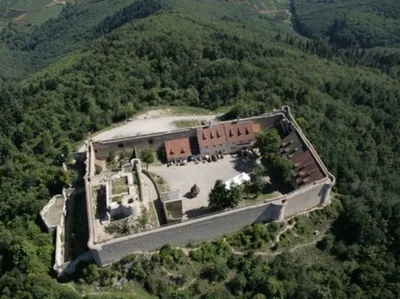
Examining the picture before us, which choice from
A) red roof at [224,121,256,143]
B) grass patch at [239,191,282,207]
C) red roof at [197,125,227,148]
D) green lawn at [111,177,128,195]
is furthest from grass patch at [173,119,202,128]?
grass patch at [239,191,282,207]

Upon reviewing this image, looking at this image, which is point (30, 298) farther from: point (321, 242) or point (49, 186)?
point (321, 242)

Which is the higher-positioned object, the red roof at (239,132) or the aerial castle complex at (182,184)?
the red roof at (239,132)

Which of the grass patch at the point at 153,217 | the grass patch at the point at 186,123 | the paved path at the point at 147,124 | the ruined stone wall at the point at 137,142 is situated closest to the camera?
the grass patch at the point at 153,217

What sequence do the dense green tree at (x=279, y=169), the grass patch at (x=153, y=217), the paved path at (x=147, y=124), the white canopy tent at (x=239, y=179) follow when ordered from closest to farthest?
the grass patch at (x=153, y=217), the white canopy tent at (x=239, y=179), the dense green tree at (x=279, y=169), the paved path at (x=147, y=124)

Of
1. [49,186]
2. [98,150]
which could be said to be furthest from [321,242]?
[49,186]

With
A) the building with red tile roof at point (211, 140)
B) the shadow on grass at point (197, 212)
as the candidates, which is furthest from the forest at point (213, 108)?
the building with red tile roof at point (211, 140)

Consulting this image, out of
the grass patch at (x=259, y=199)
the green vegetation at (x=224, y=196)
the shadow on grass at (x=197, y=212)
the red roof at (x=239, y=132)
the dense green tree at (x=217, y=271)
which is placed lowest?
the dense green tree at (x=217, y=271)

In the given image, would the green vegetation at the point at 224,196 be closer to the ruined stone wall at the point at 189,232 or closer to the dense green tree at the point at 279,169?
the ruined stone wall at the point at 189,232

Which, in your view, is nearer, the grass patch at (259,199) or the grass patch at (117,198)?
the grass patch at (117,198)
